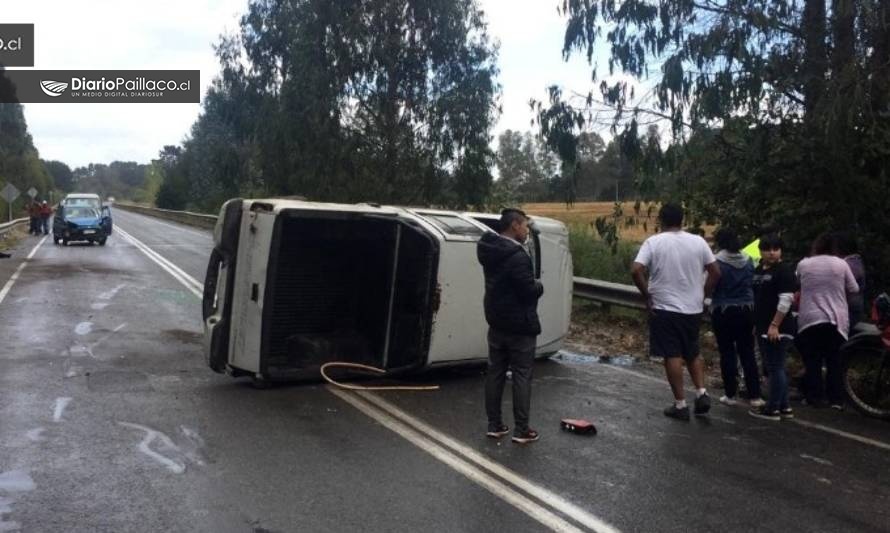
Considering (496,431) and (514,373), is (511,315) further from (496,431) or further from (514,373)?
(496,431)

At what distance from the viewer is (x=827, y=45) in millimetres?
10086

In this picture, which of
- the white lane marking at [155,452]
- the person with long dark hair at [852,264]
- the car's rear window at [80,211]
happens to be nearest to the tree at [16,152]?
the car's rear window at [80,211]

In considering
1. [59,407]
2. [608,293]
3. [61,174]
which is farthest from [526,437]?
[61,174]

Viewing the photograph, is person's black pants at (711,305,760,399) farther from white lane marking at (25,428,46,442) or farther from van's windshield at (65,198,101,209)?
van's windshield at (65,198,101,209)

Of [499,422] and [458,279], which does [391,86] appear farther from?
[499,422]

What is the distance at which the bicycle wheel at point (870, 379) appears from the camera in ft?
23.9

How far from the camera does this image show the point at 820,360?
7.68m

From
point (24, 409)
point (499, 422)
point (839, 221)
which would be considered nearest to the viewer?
point (499, 422)

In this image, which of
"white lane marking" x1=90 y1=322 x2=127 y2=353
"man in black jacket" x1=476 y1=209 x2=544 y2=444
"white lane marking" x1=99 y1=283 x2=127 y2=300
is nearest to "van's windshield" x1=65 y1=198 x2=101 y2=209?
"white lane marking" x1=99 y1=283 x2=127 y2=300

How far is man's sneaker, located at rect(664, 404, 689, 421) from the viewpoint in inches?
275

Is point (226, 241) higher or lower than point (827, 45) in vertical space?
lower

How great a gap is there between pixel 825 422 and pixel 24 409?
21.8ft

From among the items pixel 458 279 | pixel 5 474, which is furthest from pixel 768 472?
pixel 5 474

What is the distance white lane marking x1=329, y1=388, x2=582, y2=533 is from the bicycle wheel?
12.6 ft
